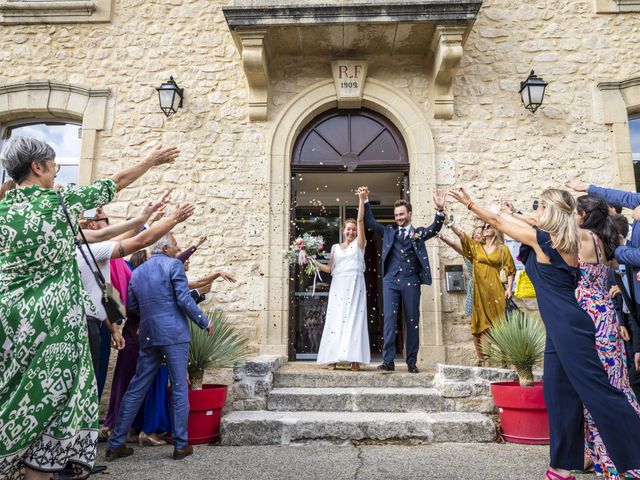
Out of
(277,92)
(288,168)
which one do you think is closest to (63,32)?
(277,92)

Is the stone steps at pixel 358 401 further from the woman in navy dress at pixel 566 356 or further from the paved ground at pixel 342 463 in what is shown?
the woman in navy dress at pixel 566 356

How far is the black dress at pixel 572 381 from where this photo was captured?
2.46 metres

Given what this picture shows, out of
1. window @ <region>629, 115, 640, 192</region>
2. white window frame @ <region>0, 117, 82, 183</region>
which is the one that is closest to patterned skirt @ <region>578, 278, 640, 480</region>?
window @ <region>629, 115, 640, 192</region>

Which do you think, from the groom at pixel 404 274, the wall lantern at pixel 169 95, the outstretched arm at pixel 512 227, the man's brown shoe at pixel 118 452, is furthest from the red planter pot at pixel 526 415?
the wall lantern at pixel 169 95

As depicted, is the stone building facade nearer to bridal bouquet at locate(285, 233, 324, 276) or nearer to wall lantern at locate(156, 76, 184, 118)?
wall lantern at locate(156, 76, 184, 118)

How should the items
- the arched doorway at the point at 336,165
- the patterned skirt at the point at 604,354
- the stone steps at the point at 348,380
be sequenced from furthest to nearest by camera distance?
the arched doorway at the point at 336,165 < the stone steps at the point at 348,380 < the patterned skirt at the point at 604,354

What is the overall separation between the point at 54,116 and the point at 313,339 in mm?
5062

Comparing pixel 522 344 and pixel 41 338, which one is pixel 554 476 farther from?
pixel 41 338

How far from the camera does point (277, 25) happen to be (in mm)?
5816

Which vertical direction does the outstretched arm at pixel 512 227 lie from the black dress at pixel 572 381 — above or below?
above

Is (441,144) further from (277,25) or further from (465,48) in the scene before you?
(277,25)

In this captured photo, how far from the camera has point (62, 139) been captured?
6848 millimetres

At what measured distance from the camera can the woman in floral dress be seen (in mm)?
2904

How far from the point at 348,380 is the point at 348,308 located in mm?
943
